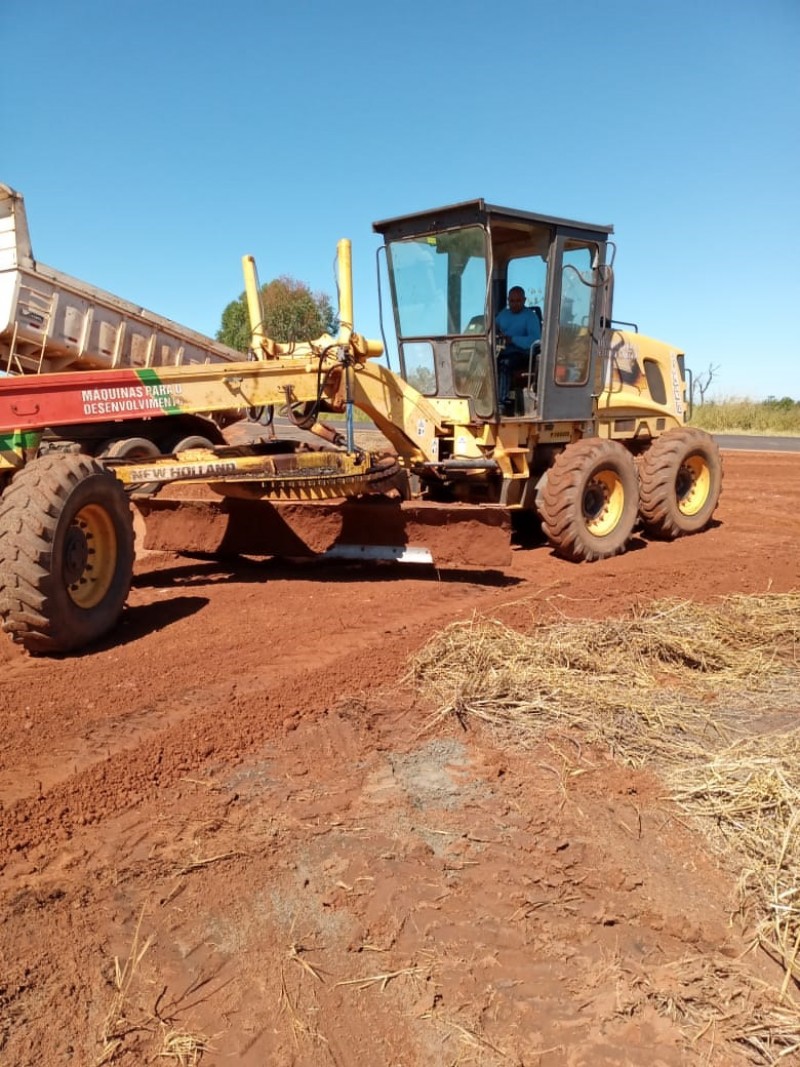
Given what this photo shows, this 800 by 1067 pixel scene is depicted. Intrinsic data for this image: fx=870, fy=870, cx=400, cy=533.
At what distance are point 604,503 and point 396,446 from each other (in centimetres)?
225

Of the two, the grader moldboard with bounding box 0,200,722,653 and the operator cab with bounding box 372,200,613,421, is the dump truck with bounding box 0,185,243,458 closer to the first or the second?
the grader moldboard with bounding box 0,200,722,653

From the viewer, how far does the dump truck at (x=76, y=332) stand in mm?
10117

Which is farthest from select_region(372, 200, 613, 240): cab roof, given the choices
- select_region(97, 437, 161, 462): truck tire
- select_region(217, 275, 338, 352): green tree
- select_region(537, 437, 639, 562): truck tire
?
select_region(217, 275, 338, 352): green tree

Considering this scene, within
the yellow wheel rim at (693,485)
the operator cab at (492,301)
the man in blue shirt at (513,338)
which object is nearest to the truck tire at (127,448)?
the operator cab at (492,301)

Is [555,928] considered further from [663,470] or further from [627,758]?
[663,470]

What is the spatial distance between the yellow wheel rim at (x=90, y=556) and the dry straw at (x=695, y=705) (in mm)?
2055

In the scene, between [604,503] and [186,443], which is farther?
[186,443]

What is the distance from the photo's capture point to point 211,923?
105 inches

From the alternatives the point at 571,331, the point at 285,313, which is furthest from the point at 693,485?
the point at 285,313

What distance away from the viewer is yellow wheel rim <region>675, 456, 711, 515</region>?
32.1 ft

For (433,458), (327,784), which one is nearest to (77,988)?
(327,784)

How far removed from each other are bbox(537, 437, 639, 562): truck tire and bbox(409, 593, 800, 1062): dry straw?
5.83 ft

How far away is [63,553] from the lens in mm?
4996

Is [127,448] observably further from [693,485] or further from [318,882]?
[318,882]
